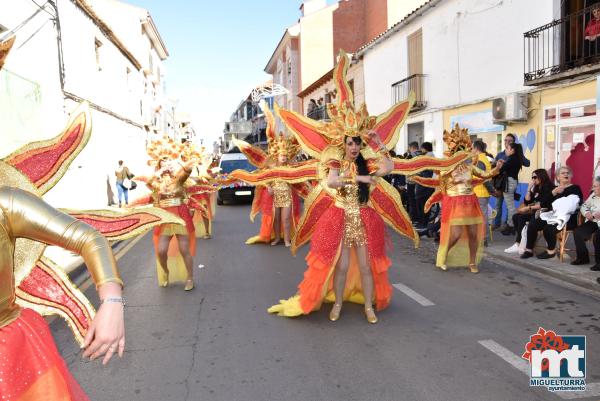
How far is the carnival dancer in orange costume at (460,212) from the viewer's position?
6.93 meters

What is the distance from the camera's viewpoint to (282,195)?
9609mm

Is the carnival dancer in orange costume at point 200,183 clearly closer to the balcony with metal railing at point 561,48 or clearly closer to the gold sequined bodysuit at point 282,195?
the gold sequined bodysuit at point 282,195

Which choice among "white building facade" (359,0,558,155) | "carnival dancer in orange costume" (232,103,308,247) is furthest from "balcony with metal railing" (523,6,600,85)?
"carnival dancer in orange costume" (232,103,308,247)

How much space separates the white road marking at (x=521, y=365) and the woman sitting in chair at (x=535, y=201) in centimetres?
435

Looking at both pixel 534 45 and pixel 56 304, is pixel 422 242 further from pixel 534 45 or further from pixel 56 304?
pixel 56 304

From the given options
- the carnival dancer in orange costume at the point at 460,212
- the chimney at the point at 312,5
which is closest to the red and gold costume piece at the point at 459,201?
the carnival dancer in orange costume at the point at 460,212

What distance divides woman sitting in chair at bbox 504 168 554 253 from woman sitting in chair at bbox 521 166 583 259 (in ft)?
0.67

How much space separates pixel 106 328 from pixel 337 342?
3095 mm

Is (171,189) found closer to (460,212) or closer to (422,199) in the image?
(460,212)

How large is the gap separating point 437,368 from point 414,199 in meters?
8.34

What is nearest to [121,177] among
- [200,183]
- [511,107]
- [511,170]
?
[200,183]

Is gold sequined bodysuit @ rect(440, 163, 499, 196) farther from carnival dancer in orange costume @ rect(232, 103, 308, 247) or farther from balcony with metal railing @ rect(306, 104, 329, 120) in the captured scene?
balcony with metal railing @ rect(306, 104, 329, 120)

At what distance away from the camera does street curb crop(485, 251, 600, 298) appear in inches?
238

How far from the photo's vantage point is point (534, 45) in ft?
36.5
